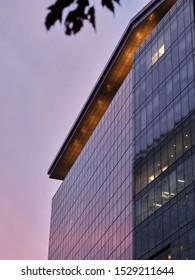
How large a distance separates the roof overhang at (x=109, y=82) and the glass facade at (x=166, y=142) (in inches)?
157

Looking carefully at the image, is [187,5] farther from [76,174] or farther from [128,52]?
[76,174]

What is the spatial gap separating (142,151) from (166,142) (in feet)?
19.7

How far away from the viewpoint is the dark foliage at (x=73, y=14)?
452cm

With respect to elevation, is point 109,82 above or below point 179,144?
above

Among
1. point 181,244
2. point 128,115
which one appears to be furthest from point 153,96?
point 181,244

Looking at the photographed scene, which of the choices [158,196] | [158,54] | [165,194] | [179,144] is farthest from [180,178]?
[158,54]

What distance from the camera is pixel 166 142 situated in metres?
54.3

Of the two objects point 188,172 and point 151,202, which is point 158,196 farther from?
point 188,172

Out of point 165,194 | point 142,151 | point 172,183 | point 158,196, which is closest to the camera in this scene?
point 172,183

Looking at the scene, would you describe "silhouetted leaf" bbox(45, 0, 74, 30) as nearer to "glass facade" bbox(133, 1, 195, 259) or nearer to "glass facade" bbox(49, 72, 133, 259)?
"glass facade" bbox(133, 1, 195, 259)

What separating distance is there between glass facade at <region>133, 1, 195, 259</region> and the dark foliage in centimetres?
4248

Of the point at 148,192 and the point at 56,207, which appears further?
the point at 56,207

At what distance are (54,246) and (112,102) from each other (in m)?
30.8

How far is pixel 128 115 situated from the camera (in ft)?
223
